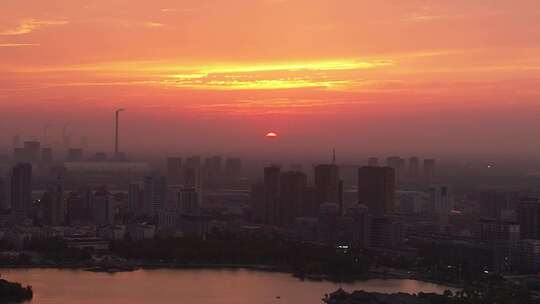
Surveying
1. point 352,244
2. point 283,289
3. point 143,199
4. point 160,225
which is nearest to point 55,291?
point 283,289

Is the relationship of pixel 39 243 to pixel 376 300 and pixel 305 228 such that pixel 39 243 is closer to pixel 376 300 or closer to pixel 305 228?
pixel 305 228

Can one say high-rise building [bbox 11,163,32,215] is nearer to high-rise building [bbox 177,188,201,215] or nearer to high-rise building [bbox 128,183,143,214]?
high-rise building [bbox 128,183,143,214]

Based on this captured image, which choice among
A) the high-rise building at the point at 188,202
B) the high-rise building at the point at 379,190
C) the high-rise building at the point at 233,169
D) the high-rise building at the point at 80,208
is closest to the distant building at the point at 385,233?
the high-rise building at the point at 379,190

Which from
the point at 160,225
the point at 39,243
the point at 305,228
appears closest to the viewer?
the point at 39,243

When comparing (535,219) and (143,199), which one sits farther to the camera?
(143,199)

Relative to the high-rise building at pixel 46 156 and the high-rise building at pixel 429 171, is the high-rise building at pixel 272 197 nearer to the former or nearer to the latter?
the high-rise building at pixel 46 156

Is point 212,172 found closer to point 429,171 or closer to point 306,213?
point 429,171

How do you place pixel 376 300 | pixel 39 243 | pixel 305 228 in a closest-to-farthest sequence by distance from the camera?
1. pixel 376 300
2. pixel 39 243
3. pixel 305 228
